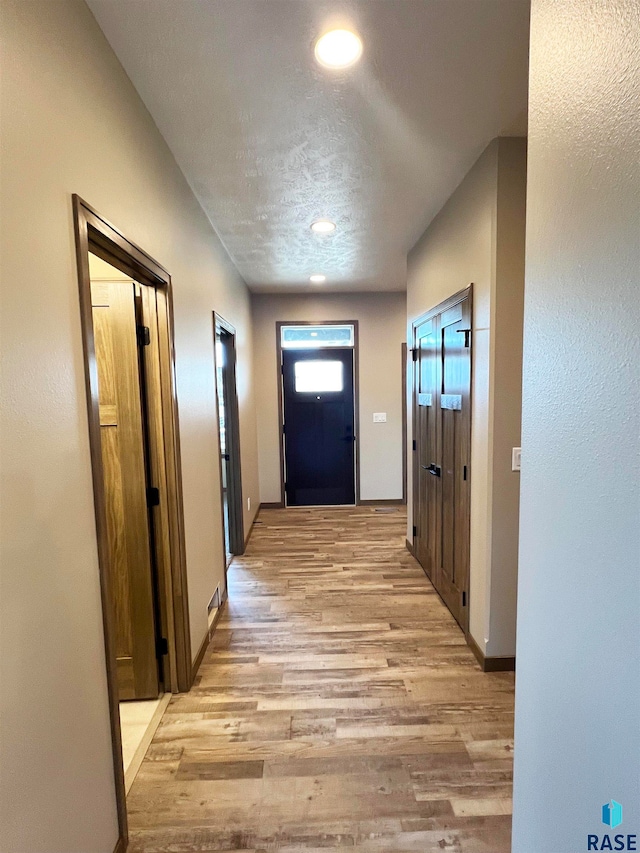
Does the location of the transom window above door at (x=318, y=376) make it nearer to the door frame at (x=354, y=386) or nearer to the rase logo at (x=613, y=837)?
the door frame at (x=354, y=386)

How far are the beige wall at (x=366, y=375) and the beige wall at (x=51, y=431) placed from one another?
3704 millimetres

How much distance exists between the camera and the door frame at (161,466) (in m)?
1.25

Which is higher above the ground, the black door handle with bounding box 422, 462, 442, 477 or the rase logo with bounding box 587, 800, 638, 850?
the black door handle with bounding box 422, 462, 442, 477

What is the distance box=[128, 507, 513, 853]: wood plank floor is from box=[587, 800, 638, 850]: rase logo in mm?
945

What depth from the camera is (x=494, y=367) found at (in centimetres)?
210

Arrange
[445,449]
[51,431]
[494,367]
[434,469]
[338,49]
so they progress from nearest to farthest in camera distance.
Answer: [51,431], [338,49], [494,367], [445,449], [434,469]

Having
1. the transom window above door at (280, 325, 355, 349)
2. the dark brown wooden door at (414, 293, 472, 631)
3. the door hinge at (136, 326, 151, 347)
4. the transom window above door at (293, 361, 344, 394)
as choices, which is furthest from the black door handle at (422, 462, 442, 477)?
the transom window above door at (280, 325, 355, 349)

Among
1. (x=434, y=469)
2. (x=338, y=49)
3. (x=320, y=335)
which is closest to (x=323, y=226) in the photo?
(x=338, y=49)

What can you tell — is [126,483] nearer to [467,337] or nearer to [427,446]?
[467,337]

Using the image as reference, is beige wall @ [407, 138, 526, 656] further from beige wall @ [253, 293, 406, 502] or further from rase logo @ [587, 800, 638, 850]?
beige wall @ [253, 293, 406, 502]

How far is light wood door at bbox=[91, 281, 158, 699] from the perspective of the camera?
1.91 meters

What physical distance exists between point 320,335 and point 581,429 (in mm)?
4730

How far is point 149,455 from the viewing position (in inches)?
79.0

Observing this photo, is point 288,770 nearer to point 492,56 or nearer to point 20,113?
point 20,113
